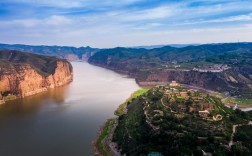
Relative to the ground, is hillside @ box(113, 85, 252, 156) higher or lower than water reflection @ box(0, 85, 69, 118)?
higher

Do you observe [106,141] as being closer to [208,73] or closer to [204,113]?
[204,113]

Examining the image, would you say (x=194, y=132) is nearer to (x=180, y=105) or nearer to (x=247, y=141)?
(x=247, y=141)

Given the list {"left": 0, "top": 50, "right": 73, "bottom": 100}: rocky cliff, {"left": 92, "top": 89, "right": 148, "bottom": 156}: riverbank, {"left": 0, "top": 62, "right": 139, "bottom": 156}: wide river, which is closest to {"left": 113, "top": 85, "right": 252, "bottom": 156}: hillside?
{"left": 92, "top": 89, "right": 148, "bottom": 156}: riverbank

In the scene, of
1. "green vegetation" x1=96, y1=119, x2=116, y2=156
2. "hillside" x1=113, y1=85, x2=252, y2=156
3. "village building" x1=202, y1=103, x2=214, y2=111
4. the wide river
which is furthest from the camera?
"village building" x1=202, y1=103, x2=214, y2=111

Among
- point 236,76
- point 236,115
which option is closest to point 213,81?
point 236,76

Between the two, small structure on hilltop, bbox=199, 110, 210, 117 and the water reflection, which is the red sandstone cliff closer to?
the water reflection

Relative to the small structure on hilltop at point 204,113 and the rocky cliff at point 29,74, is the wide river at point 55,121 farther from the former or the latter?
the small structure on hilltop at point 204,113

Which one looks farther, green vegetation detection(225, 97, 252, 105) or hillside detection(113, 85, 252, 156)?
green vegetation detection(225, 97, 252, 105)
